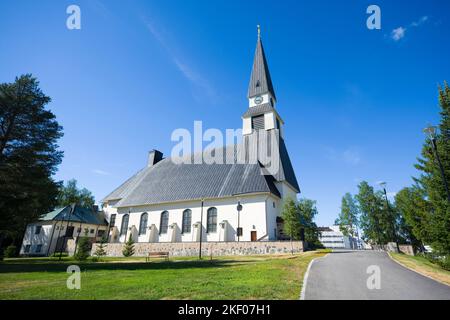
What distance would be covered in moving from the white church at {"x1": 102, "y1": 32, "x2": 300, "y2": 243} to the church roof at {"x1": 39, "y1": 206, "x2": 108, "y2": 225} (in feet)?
29.8

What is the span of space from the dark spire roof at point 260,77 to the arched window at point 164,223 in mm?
25039

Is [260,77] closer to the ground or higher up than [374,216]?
higher up

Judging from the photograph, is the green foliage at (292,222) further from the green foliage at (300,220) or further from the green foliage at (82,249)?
the green foliage at (82,249)

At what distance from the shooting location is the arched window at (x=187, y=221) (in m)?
30.7

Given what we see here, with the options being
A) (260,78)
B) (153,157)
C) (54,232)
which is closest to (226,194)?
(260,78)

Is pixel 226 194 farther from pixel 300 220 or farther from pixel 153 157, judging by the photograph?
pixel 153 157

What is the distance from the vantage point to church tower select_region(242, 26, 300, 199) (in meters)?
31.8

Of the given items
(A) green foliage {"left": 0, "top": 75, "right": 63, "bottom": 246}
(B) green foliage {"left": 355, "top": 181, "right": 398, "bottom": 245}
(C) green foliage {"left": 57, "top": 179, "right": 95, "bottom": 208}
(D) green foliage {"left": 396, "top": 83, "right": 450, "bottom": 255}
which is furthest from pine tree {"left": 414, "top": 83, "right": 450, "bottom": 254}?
(C) green foliage {"left": 57, "top": 179, "right": 95, "bottom": 208}

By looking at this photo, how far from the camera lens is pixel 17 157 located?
19.3m

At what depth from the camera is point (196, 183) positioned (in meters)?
33.6

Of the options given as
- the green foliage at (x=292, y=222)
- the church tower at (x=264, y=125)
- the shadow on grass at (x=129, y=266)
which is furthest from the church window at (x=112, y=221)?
the green foliage at (x=292, y=222)

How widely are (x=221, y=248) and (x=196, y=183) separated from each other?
12.3 m
